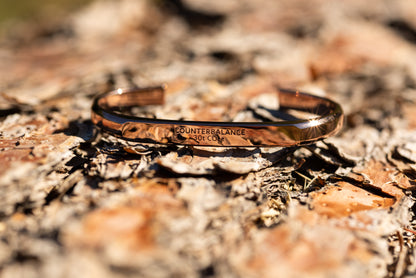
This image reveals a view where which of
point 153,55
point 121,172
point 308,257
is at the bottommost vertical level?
point 308,257

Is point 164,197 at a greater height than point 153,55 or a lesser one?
lesser

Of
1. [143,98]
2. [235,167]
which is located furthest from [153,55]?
[235,167]

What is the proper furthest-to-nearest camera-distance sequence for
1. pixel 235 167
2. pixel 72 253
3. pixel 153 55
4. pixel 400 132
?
1. pixel 153 55
2. pixel 400 132
3. pixel 235 167
4. pixel 72 253

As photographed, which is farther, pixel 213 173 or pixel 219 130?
pixel 219 130

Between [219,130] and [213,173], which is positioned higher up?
[219,130]

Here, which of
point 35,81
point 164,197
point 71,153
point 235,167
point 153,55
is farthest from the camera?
point 153,55

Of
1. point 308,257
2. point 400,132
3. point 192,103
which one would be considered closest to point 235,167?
point 308,257

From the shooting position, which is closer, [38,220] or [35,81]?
[38,220]

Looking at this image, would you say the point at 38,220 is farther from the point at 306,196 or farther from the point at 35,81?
the point at 35,81

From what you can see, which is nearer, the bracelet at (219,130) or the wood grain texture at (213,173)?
the wood grain texture at (213,173)

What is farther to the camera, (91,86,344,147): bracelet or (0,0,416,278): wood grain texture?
(91,86,344,147): bracelet
